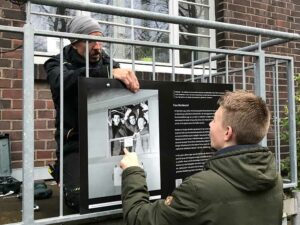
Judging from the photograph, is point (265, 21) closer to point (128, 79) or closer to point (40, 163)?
point (40, 163)

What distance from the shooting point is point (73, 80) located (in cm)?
262

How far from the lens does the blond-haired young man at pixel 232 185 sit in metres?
1.90

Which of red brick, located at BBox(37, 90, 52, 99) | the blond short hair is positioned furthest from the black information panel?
red brick, located at BBox(37, 90, 52, 99)

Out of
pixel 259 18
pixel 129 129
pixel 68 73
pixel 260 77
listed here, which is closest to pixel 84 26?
pixel 68 73

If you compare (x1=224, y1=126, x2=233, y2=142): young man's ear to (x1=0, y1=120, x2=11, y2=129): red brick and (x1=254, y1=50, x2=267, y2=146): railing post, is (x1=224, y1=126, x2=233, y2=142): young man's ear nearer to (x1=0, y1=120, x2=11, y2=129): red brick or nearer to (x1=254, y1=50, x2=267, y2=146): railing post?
(x1=254, y1=50, x2=267, y2=146): railing post

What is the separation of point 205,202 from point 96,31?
4.95 ft

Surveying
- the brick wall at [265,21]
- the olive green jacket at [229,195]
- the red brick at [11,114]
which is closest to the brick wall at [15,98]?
the red brick at [11,114]

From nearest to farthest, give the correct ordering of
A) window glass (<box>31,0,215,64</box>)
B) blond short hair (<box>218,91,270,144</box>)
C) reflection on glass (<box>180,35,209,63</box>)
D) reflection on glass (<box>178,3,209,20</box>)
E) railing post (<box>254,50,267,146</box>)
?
blond short hair (<box>218,91,270,144</box>) → railing post (<box>254,50,267,146</box>) → window glass (<box>31,0,215,64</box>) → reflection on glass (<box>180,35,209,63</box>) → reflection on glass (<box>178,3,209,20</box>)

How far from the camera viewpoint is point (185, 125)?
2.89 metres

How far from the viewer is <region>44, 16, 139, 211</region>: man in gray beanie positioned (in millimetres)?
2643

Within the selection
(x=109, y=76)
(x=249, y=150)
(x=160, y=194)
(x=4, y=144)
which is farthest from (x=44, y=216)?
(x=4, y=144)

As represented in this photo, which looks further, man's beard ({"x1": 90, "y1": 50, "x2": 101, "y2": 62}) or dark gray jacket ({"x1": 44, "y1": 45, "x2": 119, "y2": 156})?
man's beard ({"x1": 90, "y1": 50, "x2": 101, "y2": 62})

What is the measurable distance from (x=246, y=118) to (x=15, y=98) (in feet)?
10.0

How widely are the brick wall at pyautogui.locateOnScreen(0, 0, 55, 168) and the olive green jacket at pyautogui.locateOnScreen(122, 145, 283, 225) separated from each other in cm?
277
